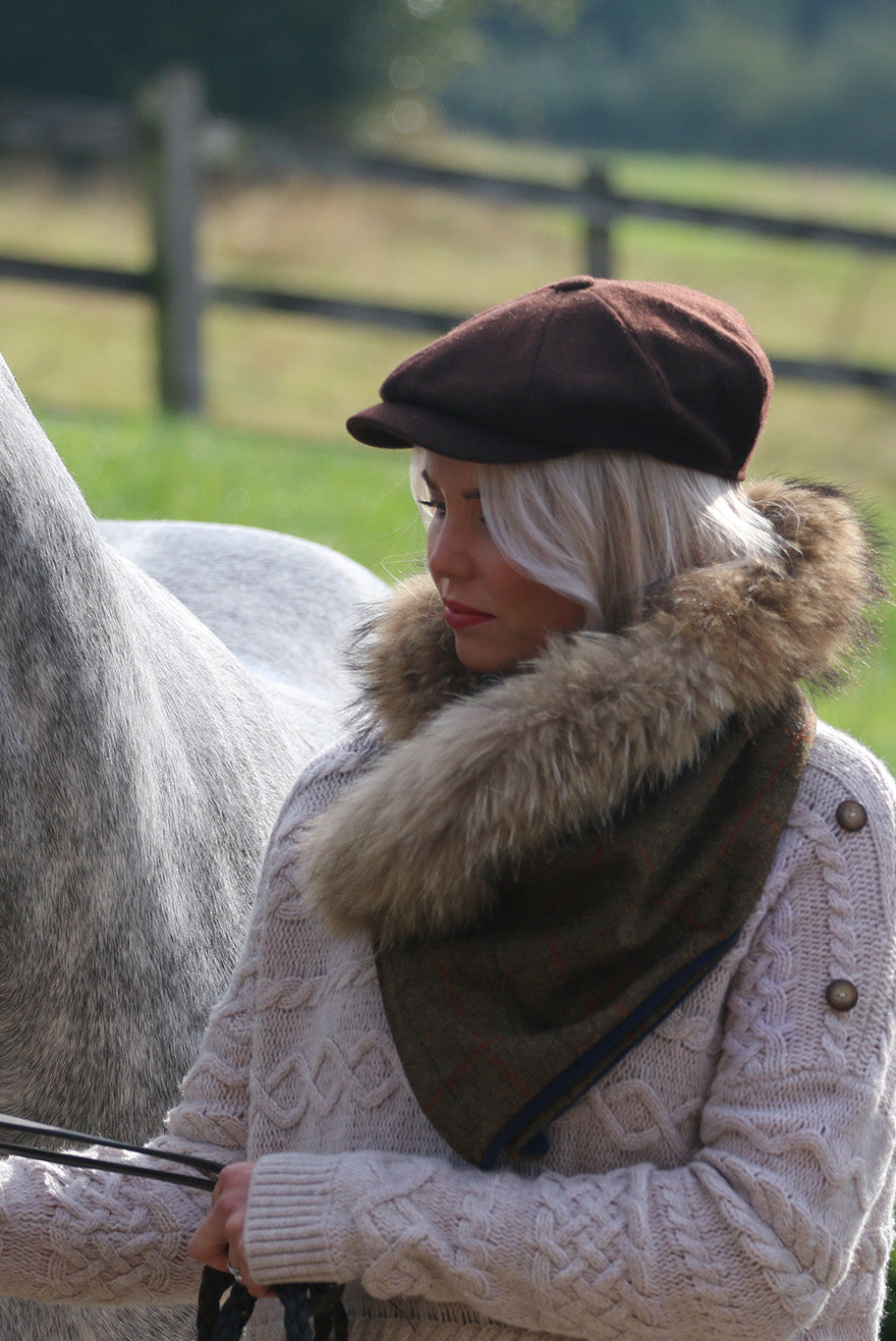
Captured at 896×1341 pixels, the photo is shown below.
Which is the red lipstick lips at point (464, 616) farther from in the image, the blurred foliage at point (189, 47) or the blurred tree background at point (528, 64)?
the blurred tree background at point (528, 64)

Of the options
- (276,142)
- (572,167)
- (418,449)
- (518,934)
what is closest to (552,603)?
(418,449)

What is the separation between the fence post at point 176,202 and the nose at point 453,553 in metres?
6.54

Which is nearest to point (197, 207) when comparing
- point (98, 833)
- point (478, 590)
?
point (98, 833)

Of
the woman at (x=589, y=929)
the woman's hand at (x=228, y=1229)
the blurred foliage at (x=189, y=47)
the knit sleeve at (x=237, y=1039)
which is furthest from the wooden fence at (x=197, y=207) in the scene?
the blurred foliage at (x=189, y=47)

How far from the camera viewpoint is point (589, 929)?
4.13ft

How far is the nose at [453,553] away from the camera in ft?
4.52

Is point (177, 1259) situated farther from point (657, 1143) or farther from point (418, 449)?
point (418, 449)

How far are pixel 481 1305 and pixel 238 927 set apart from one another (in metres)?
0.76

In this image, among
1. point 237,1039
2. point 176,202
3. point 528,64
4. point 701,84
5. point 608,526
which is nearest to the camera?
point 608,526

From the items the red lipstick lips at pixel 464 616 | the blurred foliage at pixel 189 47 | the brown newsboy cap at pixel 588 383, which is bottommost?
the red lipstick lips at pixel 464 616

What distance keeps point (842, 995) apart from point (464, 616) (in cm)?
46

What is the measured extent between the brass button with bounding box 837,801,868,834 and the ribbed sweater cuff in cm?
51

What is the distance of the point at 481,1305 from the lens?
1.23 metres

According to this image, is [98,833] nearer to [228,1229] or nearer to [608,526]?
[228,1229]
